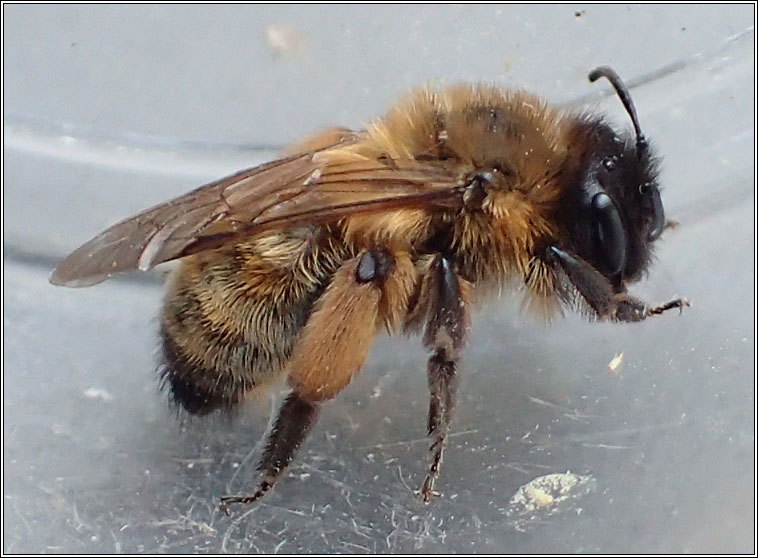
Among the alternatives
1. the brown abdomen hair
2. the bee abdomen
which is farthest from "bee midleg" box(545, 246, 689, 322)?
the bee abdomen

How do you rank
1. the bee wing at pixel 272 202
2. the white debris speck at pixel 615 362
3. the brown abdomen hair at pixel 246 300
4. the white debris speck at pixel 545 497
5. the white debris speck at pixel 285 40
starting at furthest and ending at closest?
the white debris speck at pixel 285 40
the white debris speck at pixel 615 362
the white debris speck at pixel 545 497
the brown abdomen hair at pixel 246 300
the bee wing at pixel 272 202

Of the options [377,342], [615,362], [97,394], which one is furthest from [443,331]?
[97,394]

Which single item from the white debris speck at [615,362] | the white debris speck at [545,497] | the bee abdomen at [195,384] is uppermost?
the bee abdomen at [195,384]

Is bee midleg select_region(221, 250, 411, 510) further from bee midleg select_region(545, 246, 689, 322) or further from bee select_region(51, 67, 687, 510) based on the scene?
bee midleg select_region(545, 246, 689, 322)

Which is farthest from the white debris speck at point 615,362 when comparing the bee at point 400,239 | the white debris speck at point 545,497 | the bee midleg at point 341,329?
the bee midleg at point 341,329

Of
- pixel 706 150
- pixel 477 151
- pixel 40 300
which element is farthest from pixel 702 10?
pixel 40 300

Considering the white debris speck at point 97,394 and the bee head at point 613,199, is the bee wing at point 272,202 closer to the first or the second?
the bee head at point 613,199

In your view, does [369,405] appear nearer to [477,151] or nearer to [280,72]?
[477,151]

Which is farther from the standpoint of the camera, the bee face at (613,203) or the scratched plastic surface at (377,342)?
the scratched plastic surface at (377,342)
